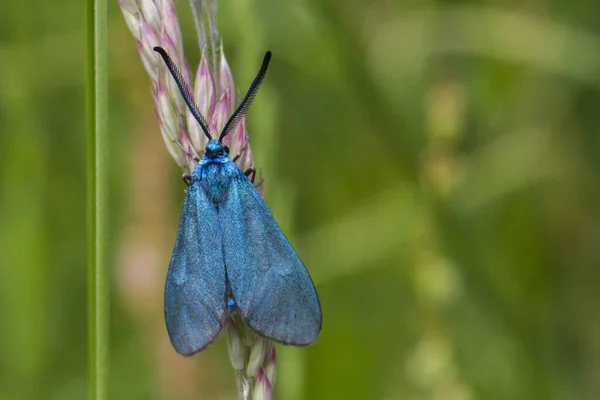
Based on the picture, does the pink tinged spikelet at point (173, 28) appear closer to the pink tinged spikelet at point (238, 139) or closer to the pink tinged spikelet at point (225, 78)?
the pink tinged spikelet at point (225, 78)

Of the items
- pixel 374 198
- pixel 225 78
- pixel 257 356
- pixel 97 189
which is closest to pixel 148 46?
pixel 225 78

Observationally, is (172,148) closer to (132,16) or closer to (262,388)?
(132,16)

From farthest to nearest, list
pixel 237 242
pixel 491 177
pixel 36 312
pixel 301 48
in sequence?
pixel 301 48 → pixel 491 177 → pixel 36 312 → pixel 237 242

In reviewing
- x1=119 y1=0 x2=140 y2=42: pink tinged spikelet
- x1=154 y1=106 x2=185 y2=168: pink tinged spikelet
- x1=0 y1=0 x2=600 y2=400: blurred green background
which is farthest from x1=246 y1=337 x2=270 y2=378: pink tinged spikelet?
x1=0 y1=0 x2=600 y2=400: blurred green background

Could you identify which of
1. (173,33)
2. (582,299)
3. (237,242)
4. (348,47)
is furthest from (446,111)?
(582,299)

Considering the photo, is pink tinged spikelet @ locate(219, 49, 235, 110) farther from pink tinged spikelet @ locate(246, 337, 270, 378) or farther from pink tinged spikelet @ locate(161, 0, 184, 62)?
pink tinged spikelet @ locate(246, 337, 270, 378)

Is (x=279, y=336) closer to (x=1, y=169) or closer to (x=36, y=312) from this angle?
(x=36, y=312)
